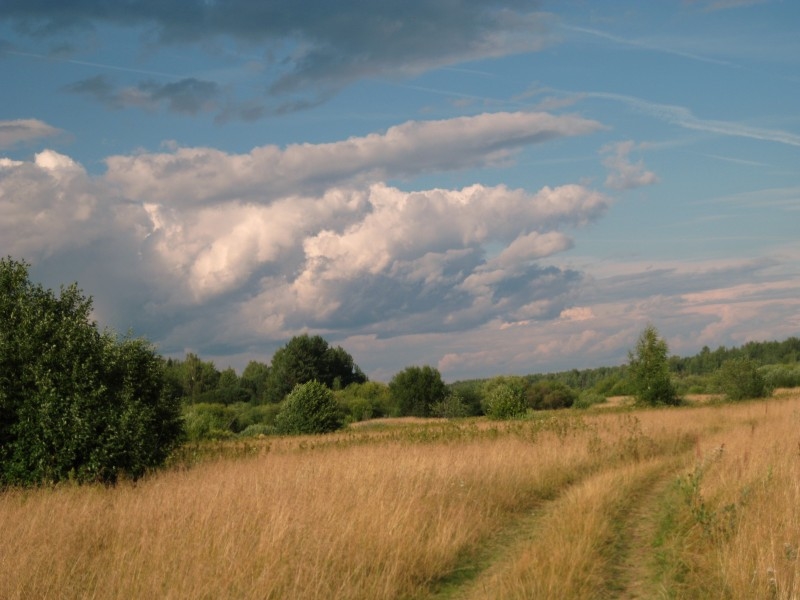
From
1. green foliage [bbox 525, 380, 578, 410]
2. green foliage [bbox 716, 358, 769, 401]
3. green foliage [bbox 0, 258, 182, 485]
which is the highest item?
green foliage [bbox 0, 258, 182, 485]

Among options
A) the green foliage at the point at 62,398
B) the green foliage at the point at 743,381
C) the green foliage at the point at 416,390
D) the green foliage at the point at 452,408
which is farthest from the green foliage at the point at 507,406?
the green foliage at the point at 416,390

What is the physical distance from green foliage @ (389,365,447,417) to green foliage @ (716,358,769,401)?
116ft

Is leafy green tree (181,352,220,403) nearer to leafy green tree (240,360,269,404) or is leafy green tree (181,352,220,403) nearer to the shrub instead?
leafy green tree (240,360,269,404)

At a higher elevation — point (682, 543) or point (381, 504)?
point (381, 504)

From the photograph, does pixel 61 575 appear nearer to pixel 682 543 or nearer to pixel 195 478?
pixel 682 543

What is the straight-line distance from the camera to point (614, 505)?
1199cm

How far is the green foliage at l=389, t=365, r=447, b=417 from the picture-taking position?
8025 centimetres

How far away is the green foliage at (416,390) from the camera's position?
80.2 m

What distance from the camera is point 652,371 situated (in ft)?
162

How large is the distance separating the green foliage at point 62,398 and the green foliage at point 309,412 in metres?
21.5

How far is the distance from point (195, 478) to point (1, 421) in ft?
19.1

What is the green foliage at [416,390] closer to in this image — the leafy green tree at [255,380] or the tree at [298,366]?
the tree at [298,366]

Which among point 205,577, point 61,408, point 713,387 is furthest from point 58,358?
point 713,387

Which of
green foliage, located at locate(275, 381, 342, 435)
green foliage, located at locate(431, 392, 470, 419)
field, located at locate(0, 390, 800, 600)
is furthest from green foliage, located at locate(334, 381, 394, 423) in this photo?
field, located at locate(0, 390, 800, 600)
